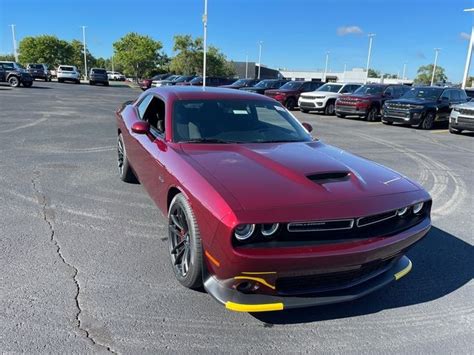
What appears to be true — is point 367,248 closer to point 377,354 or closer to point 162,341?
point 377,354

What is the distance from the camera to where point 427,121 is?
54.7 feet

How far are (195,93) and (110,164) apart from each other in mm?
3283

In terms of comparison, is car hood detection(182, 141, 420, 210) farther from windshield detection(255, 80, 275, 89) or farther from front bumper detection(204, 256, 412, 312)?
windshield detection(255, 80, 275, 89)

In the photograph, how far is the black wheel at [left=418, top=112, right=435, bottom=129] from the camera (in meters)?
16.6

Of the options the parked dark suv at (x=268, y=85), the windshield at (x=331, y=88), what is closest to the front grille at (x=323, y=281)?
the windshield at (x=331, y=88)

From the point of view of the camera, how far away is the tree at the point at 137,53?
6462 cm

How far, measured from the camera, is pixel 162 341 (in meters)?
2.70

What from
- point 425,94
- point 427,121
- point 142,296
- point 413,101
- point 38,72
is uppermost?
point 38,72

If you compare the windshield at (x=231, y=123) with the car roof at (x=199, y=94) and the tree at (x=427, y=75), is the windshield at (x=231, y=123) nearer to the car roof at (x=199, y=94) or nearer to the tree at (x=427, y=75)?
the car roof at (x=199, y=94)

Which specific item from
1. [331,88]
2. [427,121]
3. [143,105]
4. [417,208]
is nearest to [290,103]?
[331,88]

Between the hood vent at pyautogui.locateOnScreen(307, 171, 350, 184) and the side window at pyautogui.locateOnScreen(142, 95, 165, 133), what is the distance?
183 centimetres

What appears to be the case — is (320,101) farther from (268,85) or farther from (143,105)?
(143,105)

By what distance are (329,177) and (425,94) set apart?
1695cm

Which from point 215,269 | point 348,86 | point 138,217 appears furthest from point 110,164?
point 348,86
